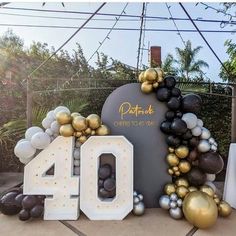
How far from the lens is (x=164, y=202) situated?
2.05m

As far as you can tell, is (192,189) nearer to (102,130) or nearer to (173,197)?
(173,197)

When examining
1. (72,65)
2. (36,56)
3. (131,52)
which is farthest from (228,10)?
(36,56)

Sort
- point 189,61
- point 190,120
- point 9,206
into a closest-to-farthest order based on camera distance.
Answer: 1. point 9,206
2. point 190,120
3. point 189,61

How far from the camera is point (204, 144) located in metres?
2.11

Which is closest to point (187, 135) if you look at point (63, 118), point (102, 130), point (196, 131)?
point (196, 131)

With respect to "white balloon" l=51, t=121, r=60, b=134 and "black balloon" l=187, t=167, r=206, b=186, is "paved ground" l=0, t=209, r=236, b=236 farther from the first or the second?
"white balloon" l=51, t=121, r=60, b=134

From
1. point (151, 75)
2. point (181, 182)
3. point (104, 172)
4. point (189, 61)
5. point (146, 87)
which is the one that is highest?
point (189, 61)

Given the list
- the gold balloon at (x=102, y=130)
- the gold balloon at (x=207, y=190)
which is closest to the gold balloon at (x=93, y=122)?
the gold balloon at (x=102, y=130)

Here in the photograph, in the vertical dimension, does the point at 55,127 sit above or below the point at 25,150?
above

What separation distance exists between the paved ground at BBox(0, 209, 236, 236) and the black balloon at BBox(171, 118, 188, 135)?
28.3 inches

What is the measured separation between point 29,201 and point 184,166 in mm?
1332

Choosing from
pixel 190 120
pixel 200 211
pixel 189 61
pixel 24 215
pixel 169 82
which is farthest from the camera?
pixel 189 61

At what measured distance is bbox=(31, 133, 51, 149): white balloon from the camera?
2059mm

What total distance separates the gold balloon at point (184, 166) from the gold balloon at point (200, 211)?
0.98ft
